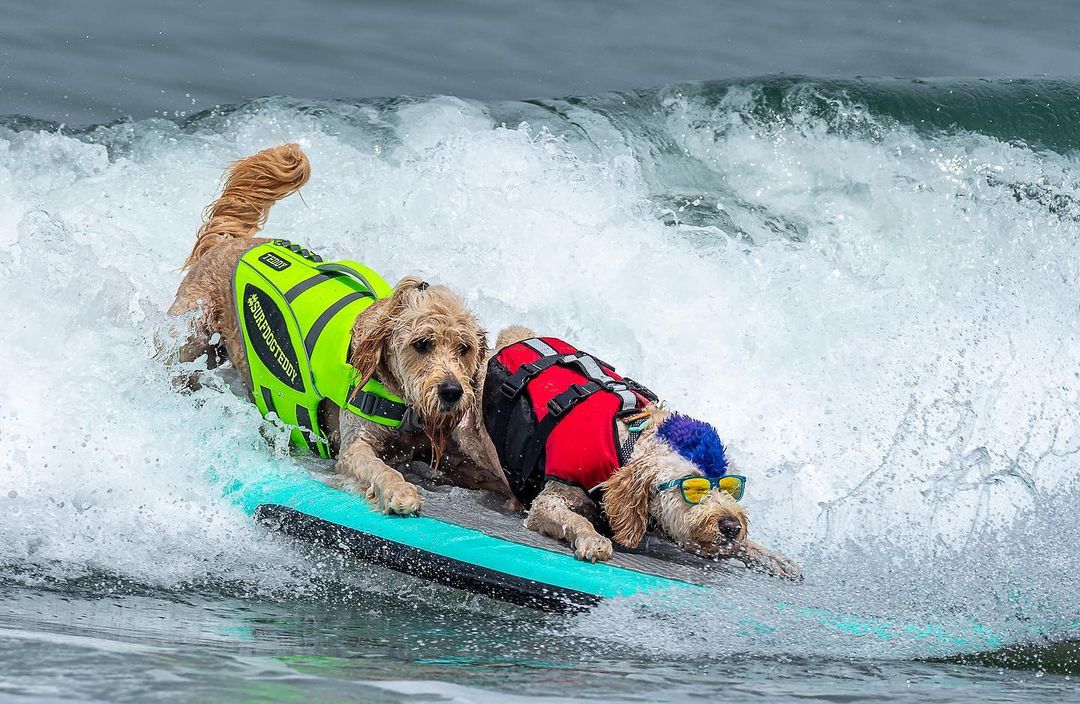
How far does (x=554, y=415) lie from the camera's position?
548 cm

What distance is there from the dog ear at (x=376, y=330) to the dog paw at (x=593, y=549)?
1366 millimetres

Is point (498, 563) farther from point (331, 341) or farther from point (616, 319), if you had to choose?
point (616, 319)

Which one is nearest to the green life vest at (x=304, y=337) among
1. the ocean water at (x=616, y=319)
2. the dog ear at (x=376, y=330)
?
the dog ear at (x=376, y=330)

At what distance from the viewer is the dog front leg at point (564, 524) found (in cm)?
504

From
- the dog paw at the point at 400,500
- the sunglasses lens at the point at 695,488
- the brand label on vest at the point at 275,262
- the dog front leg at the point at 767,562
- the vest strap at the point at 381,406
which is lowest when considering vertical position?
the dog front leg at the point at 767,562

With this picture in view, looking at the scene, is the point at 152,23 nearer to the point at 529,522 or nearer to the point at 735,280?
the point at 735,280

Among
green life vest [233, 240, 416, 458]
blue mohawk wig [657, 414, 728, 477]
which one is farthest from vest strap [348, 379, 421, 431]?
blue mohawk wig [657, 414, 728, 477]

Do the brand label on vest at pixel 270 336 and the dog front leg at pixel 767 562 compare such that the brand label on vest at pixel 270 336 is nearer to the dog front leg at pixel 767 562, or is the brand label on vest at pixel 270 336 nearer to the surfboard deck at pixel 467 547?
the surfboard deck at pixel 467 547

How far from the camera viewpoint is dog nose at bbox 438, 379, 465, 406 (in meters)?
5.56

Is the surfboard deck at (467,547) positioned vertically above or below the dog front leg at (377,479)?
below

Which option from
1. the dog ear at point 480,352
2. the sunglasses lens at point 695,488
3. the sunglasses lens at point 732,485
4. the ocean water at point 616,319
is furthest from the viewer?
the dog ear at point 480,352

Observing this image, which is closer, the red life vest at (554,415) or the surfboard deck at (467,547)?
the surfboard deck at (467,547)

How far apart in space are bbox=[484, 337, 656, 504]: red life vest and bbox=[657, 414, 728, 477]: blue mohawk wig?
292mm

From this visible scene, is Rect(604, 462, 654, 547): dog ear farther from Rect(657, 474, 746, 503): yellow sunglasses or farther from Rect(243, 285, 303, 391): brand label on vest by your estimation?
Rect(243, 285, 303, 391): brand label on vest
